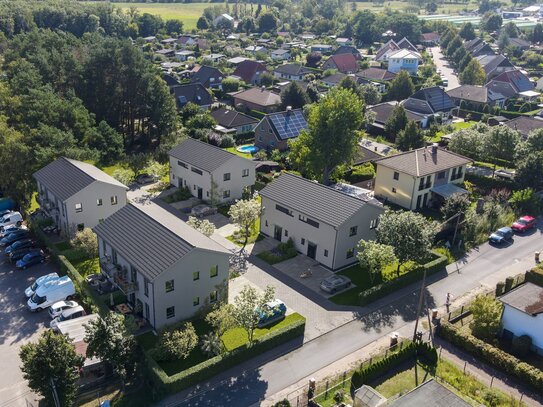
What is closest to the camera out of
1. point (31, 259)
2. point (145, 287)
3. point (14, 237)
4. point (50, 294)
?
point (145, 287)

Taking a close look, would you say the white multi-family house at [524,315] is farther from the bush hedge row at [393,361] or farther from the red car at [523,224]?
the red car at [523,224]

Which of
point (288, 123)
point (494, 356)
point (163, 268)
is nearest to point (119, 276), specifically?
point (163, 268)

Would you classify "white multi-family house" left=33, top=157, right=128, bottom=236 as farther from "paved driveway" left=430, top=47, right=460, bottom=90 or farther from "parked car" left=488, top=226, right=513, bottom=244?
"paved driveway" left=430, top=47, right=460, bottom=90

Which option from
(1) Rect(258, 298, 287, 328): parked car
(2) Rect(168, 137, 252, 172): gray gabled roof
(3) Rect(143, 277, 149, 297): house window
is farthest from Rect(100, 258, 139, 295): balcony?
(2) Rect(168, 137, 252, 172): gray gabled roof

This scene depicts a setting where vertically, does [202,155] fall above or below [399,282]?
above

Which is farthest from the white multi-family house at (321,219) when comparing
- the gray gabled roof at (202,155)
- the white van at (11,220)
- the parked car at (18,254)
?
the white van at (11,220)

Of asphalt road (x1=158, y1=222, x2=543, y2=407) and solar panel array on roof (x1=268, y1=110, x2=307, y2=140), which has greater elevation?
solar panel array on roof (x1=268, y1=110, x2=307, y2=140)

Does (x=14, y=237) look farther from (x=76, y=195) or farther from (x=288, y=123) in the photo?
(x=288, y=123)
